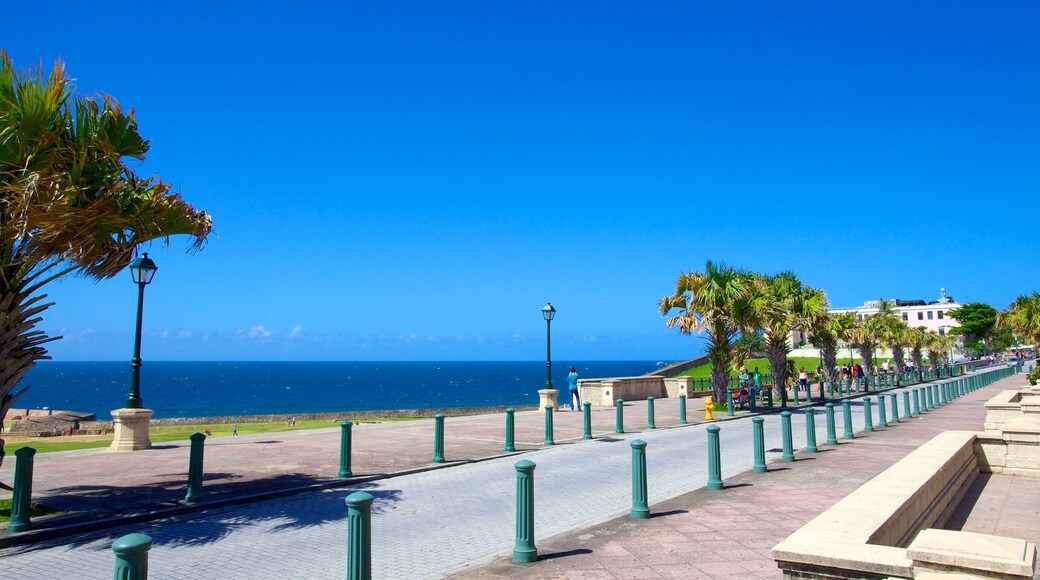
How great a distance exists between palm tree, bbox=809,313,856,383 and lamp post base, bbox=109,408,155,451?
2681 centimetres

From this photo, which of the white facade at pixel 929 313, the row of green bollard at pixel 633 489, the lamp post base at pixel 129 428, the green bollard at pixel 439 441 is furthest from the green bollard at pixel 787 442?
the white facade at pixel 929 313

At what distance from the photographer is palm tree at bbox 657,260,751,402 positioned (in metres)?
26.0

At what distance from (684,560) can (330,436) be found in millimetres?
13664

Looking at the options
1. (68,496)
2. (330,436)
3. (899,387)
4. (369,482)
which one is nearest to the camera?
(68,496)

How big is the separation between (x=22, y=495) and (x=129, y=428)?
7.31m

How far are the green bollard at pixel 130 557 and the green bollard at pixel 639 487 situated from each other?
5.70 meters

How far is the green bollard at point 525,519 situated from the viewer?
21.7 feet

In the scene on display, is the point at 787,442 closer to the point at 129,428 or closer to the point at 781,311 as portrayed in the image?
the point at 129,428

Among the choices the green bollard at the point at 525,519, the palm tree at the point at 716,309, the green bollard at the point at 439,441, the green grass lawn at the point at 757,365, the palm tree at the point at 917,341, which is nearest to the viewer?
the green bollard at the point at 525,519

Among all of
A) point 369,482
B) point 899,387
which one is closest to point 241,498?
point 369,482

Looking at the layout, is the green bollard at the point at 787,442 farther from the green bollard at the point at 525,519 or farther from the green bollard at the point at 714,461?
the green bollard at the point at 525,519

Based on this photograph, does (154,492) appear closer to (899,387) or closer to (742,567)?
(742,567)

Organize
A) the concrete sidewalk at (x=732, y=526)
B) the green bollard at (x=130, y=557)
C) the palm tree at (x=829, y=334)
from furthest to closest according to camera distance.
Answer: the palm tree at (x=829, y=334) < the concrete sidewalk at (x=732, y=526) < the green bollard at (x=130, y=557)

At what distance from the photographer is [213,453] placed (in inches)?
592
